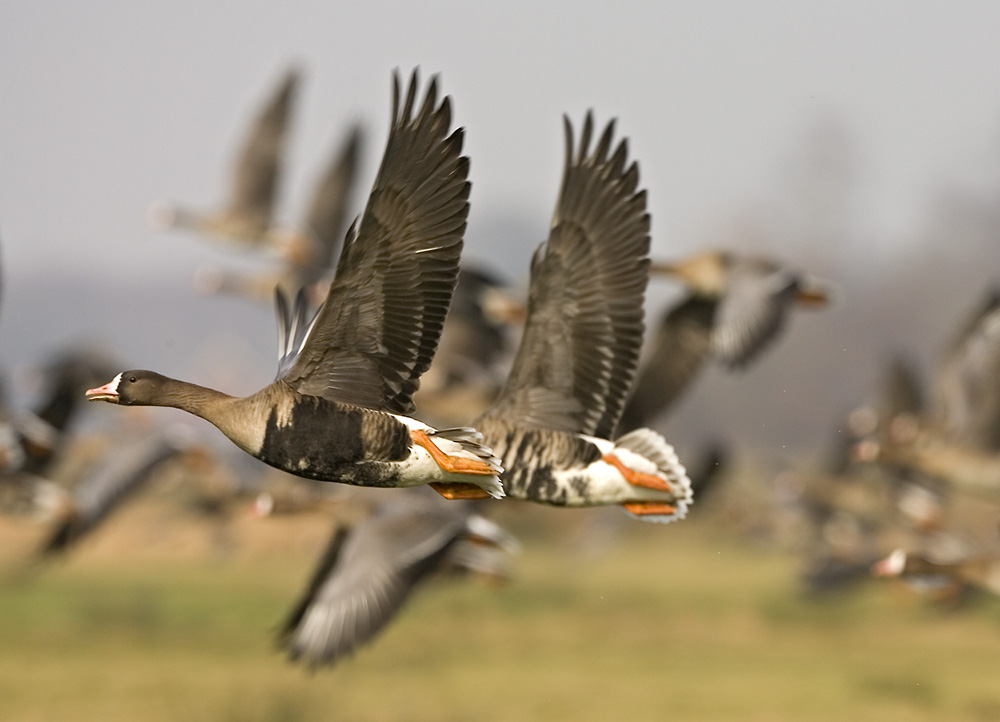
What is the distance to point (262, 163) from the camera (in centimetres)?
1886

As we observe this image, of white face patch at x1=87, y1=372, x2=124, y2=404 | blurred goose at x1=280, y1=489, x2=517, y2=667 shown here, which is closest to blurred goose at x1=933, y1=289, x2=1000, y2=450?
blurred goose at x1=280, y1=489, x2=517, y2=667

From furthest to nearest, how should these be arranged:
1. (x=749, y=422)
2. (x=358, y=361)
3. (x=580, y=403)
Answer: (x=749, y=422), (x=580, y=403), (x=358, y=361)

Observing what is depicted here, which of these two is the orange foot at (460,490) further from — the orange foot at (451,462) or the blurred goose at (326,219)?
the blurred goose at (326,219)

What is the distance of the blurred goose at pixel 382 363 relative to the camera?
5324 mm

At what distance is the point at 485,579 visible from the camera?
1045 cm

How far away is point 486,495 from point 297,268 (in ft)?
41.7

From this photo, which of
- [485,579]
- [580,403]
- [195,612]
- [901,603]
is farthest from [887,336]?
[580,403]

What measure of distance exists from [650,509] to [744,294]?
4.68 meters

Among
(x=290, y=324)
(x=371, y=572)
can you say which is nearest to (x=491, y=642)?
(x=371, y=572)

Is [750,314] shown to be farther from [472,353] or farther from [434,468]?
[434,468]

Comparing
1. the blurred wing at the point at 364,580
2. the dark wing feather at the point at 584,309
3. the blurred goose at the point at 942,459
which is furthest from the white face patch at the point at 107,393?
the blurred goose at the point at 942,459

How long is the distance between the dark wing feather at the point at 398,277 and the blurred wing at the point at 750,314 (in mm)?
5311

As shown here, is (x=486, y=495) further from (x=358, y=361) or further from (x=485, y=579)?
(x=485, y=579)

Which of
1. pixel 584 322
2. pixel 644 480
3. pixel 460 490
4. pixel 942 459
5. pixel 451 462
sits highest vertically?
pixel 584 322
